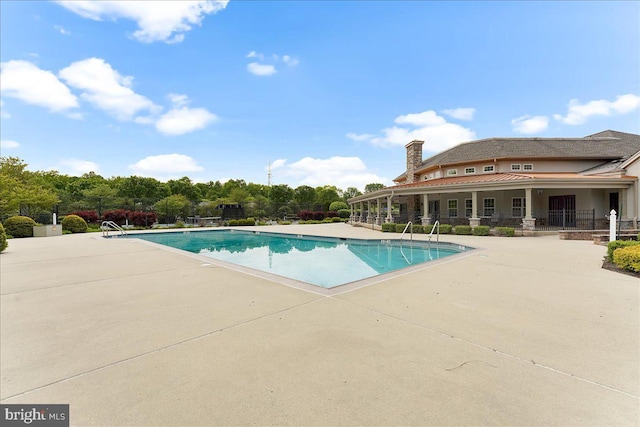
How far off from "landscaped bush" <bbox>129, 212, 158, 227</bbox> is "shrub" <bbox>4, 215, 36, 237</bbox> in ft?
27.9

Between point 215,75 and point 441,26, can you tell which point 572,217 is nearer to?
point 441,26

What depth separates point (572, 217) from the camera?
17125 mm

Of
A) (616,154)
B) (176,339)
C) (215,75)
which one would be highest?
(215,75)

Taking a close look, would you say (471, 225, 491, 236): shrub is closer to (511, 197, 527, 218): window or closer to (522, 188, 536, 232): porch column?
(522, 188, 536, 232): porch column

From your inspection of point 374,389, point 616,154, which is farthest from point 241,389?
point 616,154

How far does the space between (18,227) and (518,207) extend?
32.4 metres

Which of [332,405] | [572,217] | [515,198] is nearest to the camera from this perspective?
[332,405]

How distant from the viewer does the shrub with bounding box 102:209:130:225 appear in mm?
26156

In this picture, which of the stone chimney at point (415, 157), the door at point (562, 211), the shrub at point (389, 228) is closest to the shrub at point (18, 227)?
the shrub at point (389, 228)

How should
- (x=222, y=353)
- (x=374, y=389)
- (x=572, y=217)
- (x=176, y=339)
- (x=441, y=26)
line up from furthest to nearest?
(x=572, y=217)
(x=441, y=26)
(x=176, y=339)
(x=222, y=353)
(x=374, y=389)

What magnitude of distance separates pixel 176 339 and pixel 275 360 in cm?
135

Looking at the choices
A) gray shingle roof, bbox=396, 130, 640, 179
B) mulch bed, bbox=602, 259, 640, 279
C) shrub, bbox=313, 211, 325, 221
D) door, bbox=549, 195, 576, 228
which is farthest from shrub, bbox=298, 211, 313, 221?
mulch bed, bbox=602, 259, 640, 279

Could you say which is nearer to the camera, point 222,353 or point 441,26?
point 222,353

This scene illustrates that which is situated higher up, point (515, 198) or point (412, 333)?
point (515, 198)
